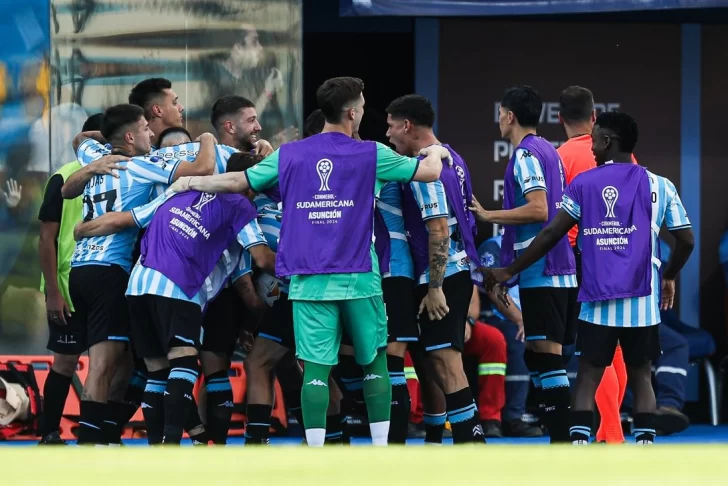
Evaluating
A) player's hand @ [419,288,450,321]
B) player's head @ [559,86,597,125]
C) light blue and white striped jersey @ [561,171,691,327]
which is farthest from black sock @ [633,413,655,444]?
player's head @ [559,86,597,125]

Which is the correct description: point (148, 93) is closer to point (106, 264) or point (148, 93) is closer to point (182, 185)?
point (106, 264)

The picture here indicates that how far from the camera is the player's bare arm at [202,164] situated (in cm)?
727

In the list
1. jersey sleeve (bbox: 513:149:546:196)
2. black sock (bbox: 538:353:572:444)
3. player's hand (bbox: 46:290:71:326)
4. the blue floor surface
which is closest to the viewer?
jersey sleeve (bbox: 513:149:546:196)

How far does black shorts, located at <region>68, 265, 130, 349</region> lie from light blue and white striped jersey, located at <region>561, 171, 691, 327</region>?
2.43 metres

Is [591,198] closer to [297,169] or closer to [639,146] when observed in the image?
[297,169]

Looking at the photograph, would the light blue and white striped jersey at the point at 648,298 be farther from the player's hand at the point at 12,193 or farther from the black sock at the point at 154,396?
the player's hand at the point at 12,193

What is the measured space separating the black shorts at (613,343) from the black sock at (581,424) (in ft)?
0.94

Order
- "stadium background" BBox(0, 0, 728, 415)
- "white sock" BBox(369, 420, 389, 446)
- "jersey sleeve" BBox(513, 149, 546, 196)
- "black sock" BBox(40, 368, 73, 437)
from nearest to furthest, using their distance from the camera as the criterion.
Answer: "white sock" BBox(369, 420, 389, 446) < "jersey sleeve" BBox(513, 149, 546, 196) < "black sock" BBox(40, 368, 73, 437) < "stadium background" BBox(0, 0, 728, 415)

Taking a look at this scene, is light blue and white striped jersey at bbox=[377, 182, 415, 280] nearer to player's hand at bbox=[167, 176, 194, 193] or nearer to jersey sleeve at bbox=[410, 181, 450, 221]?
jersey sleeve at bbox=[410, 181, 450, 221]

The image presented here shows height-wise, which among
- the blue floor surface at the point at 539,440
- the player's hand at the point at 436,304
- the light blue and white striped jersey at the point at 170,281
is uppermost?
the light blue and white striped jersey at the point at 170,281

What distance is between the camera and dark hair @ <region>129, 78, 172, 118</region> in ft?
27.0

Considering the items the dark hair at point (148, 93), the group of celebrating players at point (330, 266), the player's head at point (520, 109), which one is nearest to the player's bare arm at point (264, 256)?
the group of celebrating players at point (330, 266)

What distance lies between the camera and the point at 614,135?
713 centimetres

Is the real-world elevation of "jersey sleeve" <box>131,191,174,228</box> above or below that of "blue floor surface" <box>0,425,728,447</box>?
above
